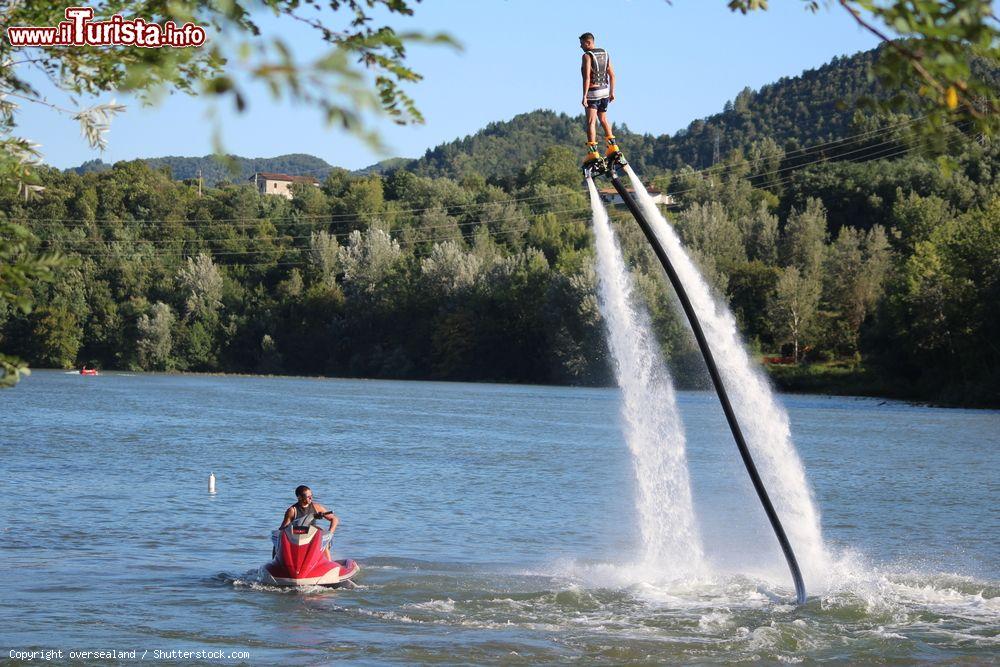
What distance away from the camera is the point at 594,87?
1062 centimetres

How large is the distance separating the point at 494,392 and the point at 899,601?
69915 mm

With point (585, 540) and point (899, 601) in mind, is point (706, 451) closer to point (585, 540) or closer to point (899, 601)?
point (585, 540)

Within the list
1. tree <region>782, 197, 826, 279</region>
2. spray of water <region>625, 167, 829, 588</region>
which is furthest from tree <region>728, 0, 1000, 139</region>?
tree <region>782, 197, 826, 279</region>

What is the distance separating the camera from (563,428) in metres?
55.2

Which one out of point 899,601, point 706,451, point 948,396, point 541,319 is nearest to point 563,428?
point 706,451

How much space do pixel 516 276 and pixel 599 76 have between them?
90724 millimetres

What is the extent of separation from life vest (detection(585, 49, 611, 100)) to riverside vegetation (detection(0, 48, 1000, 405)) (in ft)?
211

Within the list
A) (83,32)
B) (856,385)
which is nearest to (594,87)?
(83,32)

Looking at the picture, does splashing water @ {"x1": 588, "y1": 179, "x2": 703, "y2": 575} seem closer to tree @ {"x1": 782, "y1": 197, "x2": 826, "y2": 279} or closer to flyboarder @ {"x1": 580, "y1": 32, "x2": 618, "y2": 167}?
flyboarder @ {"x1": 580, "y1": 32, "x2": 618, "y2": 167}

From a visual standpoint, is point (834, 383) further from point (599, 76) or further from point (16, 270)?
point (16, 270)

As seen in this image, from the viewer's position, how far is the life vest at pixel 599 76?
10547mm

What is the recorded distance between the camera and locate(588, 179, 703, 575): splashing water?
16594 mm

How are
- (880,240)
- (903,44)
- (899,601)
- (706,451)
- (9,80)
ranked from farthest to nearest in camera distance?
(880,240) < (706,451) < (899,601) < (9,80) < (903,44)

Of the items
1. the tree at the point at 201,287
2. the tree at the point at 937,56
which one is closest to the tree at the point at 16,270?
the tree at the point at 937,56
